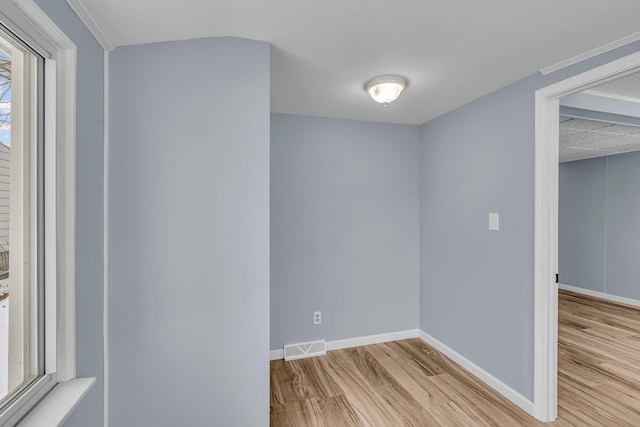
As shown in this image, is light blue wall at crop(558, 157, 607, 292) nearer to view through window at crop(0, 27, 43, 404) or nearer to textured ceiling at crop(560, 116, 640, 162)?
textured ceiling at crop(560, 116, 640, 162)

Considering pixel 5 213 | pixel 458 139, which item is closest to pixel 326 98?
pixel 458 139

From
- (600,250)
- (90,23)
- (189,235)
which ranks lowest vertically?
(600,250)

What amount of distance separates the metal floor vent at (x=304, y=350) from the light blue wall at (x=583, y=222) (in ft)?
16.3

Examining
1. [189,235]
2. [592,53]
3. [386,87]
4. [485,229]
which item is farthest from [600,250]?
[189,235]

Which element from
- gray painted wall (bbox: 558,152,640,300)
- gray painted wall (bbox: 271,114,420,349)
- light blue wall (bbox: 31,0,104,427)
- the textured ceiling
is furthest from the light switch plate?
gray painted wall (bbox: 558,152,640,300)

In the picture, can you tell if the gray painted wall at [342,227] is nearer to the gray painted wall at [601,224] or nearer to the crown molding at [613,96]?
the crown molding at [613,96]

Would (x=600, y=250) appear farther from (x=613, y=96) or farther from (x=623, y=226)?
(x=613, y=96)

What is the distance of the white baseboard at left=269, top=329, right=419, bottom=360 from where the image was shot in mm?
2818

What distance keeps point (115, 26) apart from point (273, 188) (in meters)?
1.62

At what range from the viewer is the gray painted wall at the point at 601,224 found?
4531 mm

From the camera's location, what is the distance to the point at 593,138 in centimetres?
364

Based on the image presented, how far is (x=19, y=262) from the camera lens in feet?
3.63

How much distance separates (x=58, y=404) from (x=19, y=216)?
0.72 meters

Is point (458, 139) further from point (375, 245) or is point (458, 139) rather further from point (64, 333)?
point (64, 333)
